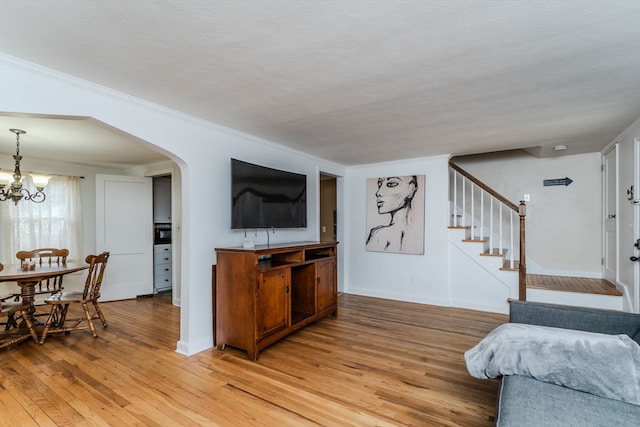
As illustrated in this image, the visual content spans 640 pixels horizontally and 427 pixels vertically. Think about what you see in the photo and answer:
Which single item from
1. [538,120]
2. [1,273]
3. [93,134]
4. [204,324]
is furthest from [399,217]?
[1,273]

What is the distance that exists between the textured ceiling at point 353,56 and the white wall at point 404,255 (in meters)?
1.69

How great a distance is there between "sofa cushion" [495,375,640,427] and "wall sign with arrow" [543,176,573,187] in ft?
14.2

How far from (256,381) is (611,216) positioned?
485 centimetres

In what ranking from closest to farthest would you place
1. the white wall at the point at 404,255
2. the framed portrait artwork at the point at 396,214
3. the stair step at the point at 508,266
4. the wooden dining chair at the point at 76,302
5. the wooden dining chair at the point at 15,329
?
the wooden dining chair at the point at 15,329 → the wooden dining chair at the point at 76,302 → the stair step at the point at 508,266 → the white wall at the point at 404,255 → the framed portrait artwork at the point at 396,214

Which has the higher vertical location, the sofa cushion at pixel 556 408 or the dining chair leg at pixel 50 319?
the sofa cushion at pixel 556 408

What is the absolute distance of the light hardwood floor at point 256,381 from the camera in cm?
200

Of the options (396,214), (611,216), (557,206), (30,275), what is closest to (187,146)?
(30,275)

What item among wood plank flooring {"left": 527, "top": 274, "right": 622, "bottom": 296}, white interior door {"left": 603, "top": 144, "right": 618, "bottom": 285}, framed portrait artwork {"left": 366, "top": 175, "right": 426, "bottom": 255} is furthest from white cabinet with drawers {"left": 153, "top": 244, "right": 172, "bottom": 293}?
white interior door {"left": 603, "top": 144, "right": 618, "bottom": 285}

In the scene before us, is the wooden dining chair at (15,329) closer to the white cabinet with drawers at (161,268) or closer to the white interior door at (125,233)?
the white interior door at (125,233)

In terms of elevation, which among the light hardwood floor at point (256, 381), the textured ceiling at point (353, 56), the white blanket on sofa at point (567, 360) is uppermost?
the textured ceiling at point (353, 56)

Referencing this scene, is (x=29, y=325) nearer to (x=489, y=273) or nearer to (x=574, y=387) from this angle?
(x=574, y=387)

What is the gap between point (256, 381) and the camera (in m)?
2.43

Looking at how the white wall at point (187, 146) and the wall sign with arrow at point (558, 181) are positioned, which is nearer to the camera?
the white wall at point (187, 146)

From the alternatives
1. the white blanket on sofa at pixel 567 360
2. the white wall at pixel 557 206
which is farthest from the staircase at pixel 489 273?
the white blanket on sofa at pixel 567 360
